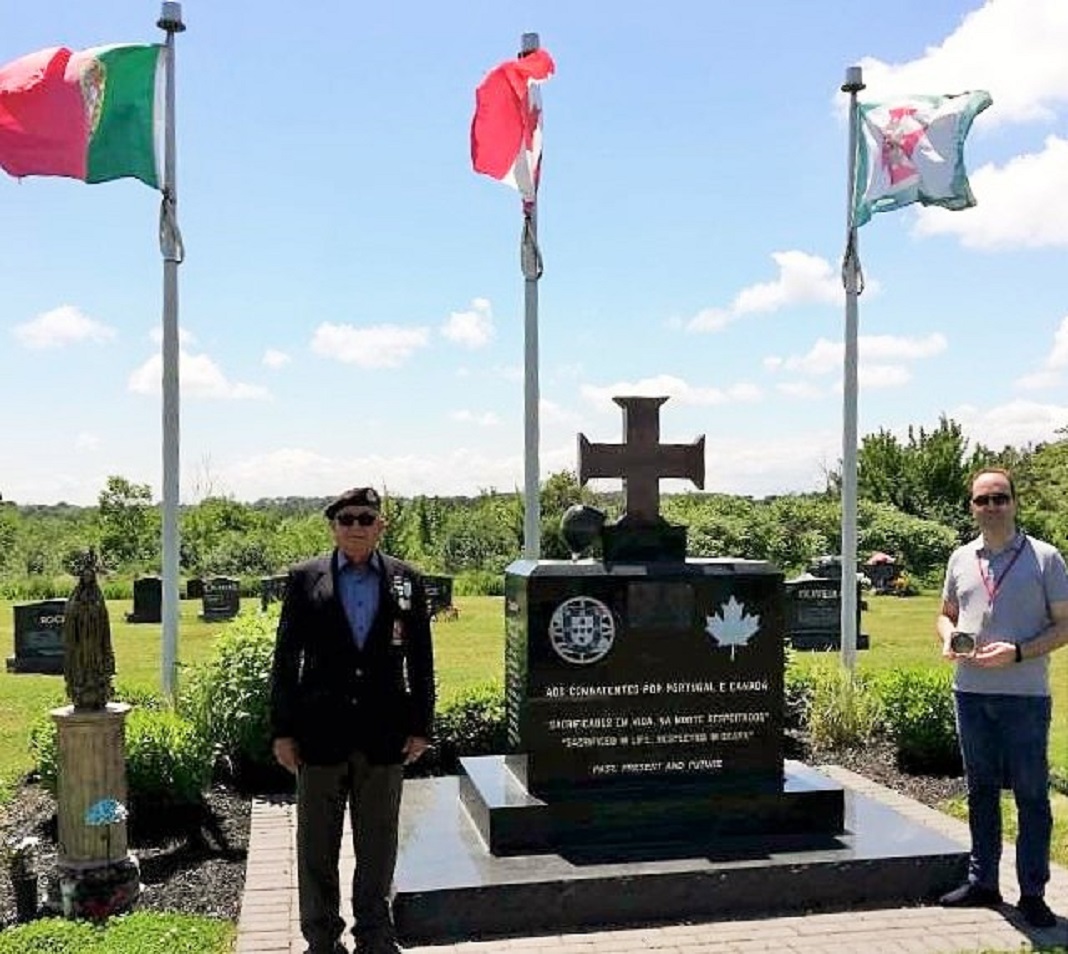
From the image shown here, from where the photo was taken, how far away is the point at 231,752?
812cm

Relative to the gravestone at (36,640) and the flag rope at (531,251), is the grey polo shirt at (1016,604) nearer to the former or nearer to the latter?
the flag rope at (531,251)

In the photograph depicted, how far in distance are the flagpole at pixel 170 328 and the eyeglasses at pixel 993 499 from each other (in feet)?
20.5

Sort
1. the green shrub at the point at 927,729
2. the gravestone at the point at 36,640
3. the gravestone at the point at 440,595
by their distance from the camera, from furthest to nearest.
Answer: the gravestone at the point at 440,595 < the gravestone at the point at 36,640 < the green shrub at the point at 927,729

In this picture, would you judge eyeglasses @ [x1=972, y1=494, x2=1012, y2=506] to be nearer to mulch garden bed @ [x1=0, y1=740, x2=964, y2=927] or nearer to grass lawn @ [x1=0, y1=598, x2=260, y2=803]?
mulch garden bed @ [x1=0, y1=740, x2=964, y2=927]

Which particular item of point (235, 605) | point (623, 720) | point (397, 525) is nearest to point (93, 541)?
point (397, 525)

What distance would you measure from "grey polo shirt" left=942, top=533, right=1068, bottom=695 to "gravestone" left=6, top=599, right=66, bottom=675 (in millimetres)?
13473

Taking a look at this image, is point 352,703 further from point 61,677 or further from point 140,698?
point 61,677

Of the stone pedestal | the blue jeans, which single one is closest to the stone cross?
the blue jeans

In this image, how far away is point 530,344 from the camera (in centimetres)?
1023

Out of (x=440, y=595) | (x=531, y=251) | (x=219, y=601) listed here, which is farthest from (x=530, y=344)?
(x=219, y=601)

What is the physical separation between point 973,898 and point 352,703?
→ 124 inches

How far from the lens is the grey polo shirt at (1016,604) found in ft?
16.9

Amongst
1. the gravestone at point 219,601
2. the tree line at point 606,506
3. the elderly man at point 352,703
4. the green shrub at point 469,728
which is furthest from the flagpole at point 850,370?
the tree line at point 606,506

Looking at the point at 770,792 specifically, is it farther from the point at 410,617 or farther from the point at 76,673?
the point at 76,673
